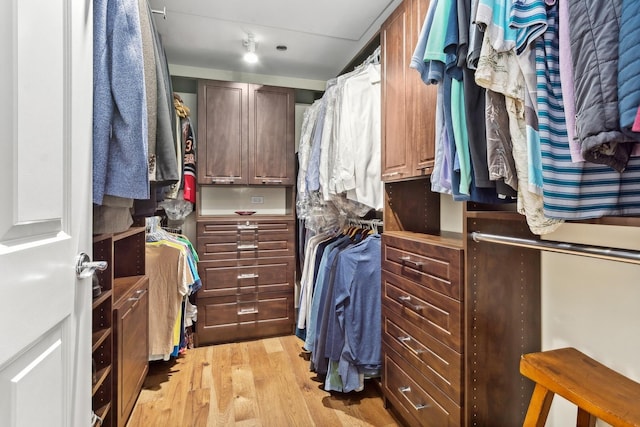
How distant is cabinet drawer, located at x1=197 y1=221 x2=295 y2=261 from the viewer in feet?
8.75

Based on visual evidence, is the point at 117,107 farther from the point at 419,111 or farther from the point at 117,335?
the point at 419,111

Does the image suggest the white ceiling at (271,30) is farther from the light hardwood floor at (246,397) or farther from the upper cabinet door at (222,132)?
the light hardwood floor at (246,397)

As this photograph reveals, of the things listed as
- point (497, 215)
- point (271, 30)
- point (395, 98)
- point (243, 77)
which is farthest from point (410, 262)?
point (243, 77)

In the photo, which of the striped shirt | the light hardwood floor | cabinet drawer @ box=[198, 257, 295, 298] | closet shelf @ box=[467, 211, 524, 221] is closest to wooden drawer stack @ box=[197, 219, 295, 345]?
cabinet drawer @ box=[198, 257, 295, 298]

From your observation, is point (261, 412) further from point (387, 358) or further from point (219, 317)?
point (219, 317)

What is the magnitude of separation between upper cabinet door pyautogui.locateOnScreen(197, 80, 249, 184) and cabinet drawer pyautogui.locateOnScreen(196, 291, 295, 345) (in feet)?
3.43

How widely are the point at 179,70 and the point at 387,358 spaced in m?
2.82

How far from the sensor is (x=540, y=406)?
100 cm

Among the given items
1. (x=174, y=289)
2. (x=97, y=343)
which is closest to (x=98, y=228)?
(x=97, y=343)

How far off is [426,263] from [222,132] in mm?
2094

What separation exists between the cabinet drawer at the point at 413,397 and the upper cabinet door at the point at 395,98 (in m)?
0.99

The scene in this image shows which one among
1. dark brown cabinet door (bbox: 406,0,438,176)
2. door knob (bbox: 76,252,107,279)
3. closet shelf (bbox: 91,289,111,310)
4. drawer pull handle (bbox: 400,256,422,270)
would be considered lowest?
closet shelf (bbox: 91,289,111,310)

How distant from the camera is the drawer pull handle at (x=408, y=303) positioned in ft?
4.90

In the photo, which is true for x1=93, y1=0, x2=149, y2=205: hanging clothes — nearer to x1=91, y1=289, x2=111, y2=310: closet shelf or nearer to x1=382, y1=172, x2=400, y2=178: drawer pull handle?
x1=91, y1=289, x2=111, y2=310: closet shelf
